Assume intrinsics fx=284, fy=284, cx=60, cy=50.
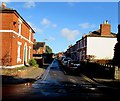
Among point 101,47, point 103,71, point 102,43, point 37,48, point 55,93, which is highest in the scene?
point 102,43

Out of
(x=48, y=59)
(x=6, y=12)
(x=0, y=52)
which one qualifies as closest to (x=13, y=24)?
(x=6, y=12)

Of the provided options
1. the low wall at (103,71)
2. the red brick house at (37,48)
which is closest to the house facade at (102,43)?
the low wall at (103,71)

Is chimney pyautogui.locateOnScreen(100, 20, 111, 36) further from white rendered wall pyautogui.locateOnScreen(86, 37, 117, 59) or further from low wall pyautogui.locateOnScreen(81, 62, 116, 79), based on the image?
low wall pyautogui.locateOnScreen(81, 62, 116, 79)

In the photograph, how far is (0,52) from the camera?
29.7 m

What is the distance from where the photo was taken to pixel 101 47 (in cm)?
6431

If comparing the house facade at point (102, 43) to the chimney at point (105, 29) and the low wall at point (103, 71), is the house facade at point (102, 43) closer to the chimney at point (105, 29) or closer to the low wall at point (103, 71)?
the chimney at point (105, 29)

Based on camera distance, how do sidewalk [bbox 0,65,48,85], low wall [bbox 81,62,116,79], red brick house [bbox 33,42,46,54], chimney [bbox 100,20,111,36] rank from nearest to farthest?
sidewalk [bbox 0,65,48,85] → low wall [bbox 81,62,116,79] → chimney [bbox 100,20,111,36] → red brick house [bbox 33,42,46,54]

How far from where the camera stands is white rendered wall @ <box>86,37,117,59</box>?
63.9 m

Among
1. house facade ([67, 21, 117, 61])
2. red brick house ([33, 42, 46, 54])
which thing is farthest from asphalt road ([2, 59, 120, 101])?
red brick house ([33, 42, 46, 54])

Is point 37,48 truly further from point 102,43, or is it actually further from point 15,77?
point 15,77

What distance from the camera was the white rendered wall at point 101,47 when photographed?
6391 cm

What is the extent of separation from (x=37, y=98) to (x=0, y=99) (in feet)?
5.60

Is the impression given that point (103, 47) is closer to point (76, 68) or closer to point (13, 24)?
point (76, 68)

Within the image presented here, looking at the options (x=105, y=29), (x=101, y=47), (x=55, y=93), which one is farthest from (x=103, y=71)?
(x=105, y=29)
